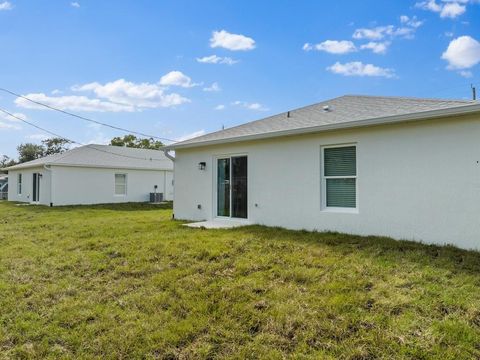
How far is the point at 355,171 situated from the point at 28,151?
54.0 metres

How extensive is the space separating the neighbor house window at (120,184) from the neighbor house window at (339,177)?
54.2 ft

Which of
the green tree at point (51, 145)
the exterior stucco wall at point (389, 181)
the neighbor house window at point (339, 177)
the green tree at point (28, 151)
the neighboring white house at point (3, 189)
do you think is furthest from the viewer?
the green tree at point (51, 145)

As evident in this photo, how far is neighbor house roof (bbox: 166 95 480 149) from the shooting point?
6.36 m

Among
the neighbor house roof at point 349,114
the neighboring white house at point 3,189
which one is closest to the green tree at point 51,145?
the neighboring white house at point 3,189

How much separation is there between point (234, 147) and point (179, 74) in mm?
8507

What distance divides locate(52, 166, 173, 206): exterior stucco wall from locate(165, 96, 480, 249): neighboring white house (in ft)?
38.7

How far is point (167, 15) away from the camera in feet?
35.9

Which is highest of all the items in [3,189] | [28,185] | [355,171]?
[355,171]

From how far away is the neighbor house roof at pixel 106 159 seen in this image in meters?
20.0

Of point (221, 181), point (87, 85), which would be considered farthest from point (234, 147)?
point (87, 85)

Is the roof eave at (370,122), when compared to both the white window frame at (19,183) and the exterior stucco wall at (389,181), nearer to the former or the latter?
the exterior stucco wall at (389,181)

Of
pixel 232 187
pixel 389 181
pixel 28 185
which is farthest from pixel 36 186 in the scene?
pixel 389 181

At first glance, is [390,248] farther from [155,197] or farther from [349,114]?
[155,197]

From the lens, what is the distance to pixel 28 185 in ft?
74.8
